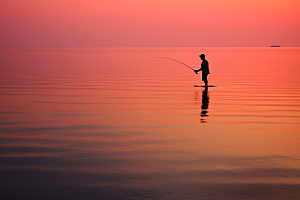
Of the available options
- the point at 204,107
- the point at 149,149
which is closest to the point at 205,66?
the point at 204,107

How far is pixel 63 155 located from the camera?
28.5 feet

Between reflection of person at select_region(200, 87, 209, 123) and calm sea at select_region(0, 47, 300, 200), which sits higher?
reflection of person at select_region(200, 87, 209, 123)

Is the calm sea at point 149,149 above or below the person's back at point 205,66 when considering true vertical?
below

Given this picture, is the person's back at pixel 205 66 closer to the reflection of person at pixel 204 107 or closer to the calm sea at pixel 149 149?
the reflection of person at pixel 204 107

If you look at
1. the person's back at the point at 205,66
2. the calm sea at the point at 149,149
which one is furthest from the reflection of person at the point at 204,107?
the person's back at the point at 205,66

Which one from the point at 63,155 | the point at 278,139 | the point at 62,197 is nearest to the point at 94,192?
the point at 62,197

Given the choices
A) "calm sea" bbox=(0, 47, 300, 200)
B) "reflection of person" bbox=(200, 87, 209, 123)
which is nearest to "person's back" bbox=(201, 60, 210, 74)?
"reflection of person" bbox=(200, 87, 209, 123)

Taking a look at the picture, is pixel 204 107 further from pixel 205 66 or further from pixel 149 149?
pixel 149 149

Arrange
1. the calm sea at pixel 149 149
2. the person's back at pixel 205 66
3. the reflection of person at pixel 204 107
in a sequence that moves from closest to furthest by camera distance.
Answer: the calm sea at pixel 149 149, the reflection of person at pixel 204 107, the person's back at pixel 205 66

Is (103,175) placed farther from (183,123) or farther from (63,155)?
(183,123)

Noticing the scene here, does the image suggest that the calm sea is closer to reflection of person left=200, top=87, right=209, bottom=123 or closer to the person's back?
reflection of person left=200, top=87, right=209, bottom=123

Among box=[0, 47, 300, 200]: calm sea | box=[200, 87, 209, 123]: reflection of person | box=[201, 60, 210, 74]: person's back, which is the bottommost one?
box=[0, 47, 300, 200]: calm sea

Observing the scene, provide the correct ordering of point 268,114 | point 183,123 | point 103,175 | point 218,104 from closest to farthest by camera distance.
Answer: point 103,175 → point 183,123 → point 268,114 → point 218,104

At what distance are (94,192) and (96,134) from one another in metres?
4.69
